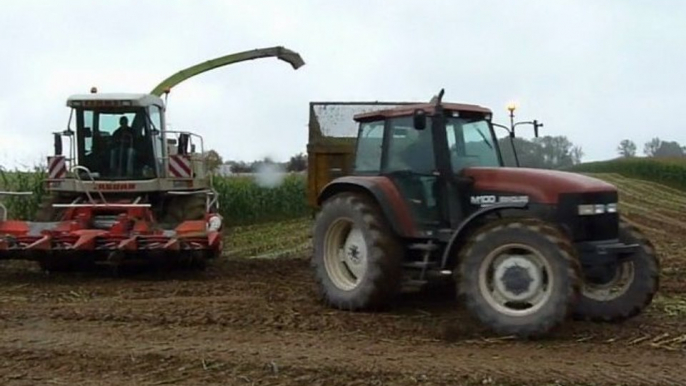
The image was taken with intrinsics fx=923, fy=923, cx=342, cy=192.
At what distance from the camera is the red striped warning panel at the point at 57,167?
12.4 meters

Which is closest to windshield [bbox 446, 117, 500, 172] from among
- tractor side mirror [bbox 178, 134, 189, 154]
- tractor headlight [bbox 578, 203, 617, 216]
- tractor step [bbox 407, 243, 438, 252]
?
tractor step [bbox 407, 243, 438, 252]

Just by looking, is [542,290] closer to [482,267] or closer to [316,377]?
[482,267]

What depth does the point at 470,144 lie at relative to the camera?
8.34 metres

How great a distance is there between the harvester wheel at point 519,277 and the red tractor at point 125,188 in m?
4.53

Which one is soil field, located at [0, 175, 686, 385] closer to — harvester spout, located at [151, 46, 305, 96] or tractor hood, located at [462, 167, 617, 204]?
tractor hood, located at [462, 167, 617, 204]

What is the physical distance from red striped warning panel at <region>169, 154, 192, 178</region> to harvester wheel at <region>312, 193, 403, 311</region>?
181 inches

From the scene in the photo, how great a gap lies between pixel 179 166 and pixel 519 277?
6.97 meters

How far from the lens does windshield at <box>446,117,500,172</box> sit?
8156 mm

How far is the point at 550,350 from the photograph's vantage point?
6691 millimetres

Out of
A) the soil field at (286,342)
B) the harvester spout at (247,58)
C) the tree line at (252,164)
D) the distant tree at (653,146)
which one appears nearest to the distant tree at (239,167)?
the tree line at (252,164)

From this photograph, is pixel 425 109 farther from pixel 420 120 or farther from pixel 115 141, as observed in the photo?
pixel 115 141

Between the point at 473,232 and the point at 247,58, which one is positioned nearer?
the point at 473,232

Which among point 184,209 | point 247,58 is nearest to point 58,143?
point 184,209

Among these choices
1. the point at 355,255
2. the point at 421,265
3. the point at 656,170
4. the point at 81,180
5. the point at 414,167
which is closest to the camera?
the point at 421,265
